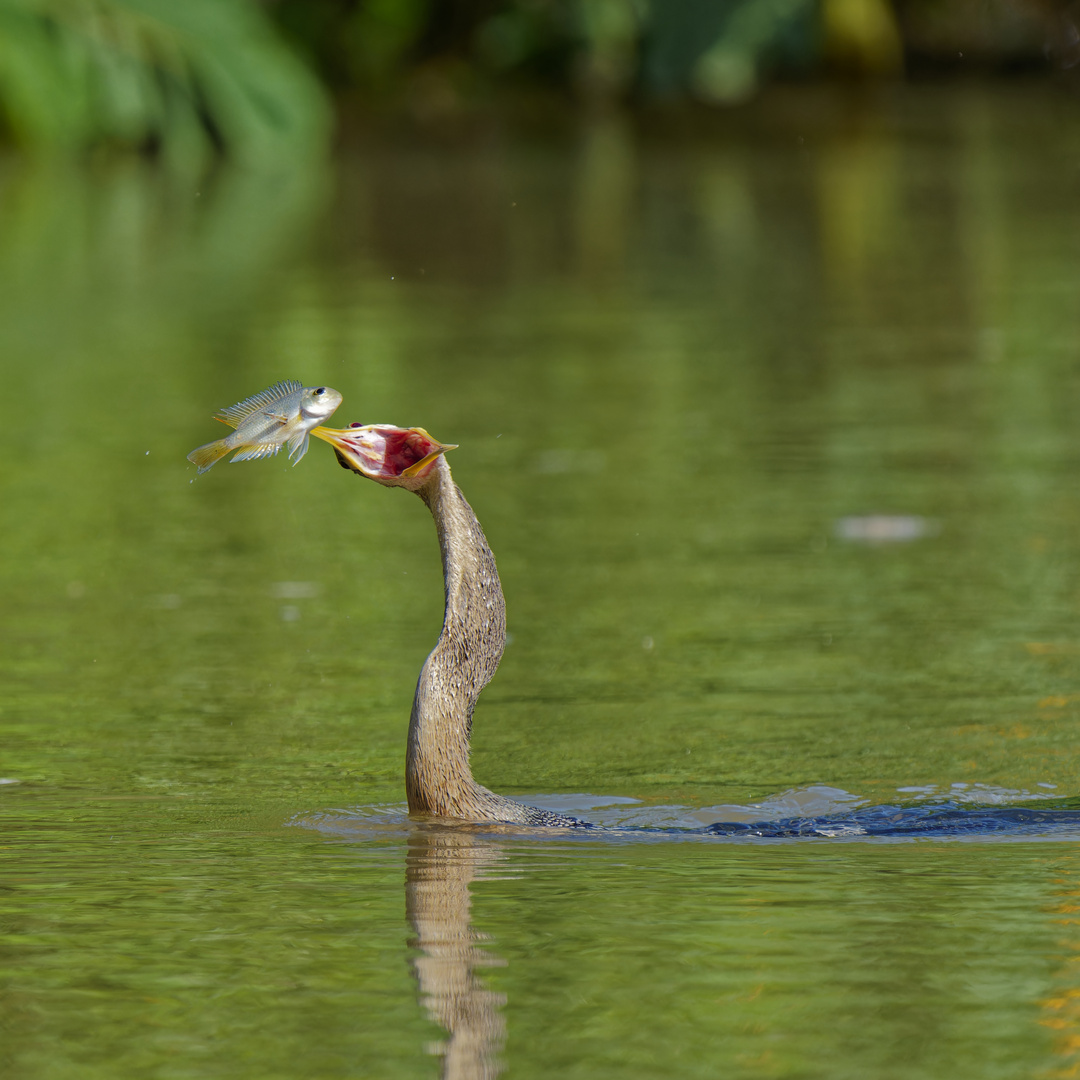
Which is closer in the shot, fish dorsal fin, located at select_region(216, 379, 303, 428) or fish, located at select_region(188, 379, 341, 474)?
fish, located at select_region(188, 379, 341, 474)

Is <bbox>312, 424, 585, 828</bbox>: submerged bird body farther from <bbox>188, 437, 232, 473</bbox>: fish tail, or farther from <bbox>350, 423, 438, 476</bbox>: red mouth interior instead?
<bbox>188, 437, 232, 473</bbox>: fish tail

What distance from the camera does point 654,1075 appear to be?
3.69 metres

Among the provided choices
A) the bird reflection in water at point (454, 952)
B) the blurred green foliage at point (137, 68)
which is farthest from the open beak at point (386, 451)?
the blurred green foliage at point (137, 68)

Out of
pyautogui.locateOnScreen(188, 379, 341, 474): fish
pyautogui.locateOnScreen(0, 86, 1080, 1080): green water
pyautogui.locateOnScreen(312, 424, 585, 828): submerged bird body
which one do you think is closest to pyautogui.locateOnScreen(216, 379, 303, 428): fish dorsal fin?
pyautogui.locateOnScreen(188, 379, 341, 474): fish

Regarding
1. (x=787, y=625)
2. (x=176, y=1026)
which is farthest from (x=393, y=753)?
(x=176, y=1026)

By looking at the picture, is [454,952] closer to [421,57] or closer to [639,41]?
A: [639,41]

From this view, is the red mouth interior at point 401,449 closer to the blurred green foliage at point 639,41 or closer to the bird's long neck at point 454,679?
the bird's long neck at point 454,679

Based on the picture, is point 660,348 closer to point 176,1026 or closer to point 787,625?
point 787,625

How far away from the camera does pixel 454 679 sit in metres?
5.47

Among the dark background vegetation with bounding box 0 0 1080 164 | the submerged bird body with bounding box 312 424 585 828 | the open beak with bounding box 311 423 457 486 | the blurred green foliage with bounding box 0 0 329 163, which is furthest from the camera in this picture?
the dark background vegetation with bounding box 0 0 1080 164

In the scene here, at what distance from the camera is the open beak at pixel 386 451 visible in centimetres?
502

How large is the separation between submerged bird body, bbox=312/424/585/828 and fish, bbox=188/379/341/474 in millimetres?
328

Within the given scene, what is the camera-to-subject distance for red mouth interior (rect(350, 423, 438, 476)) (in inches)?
202

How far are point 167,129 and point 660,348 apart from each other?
13.8 m
